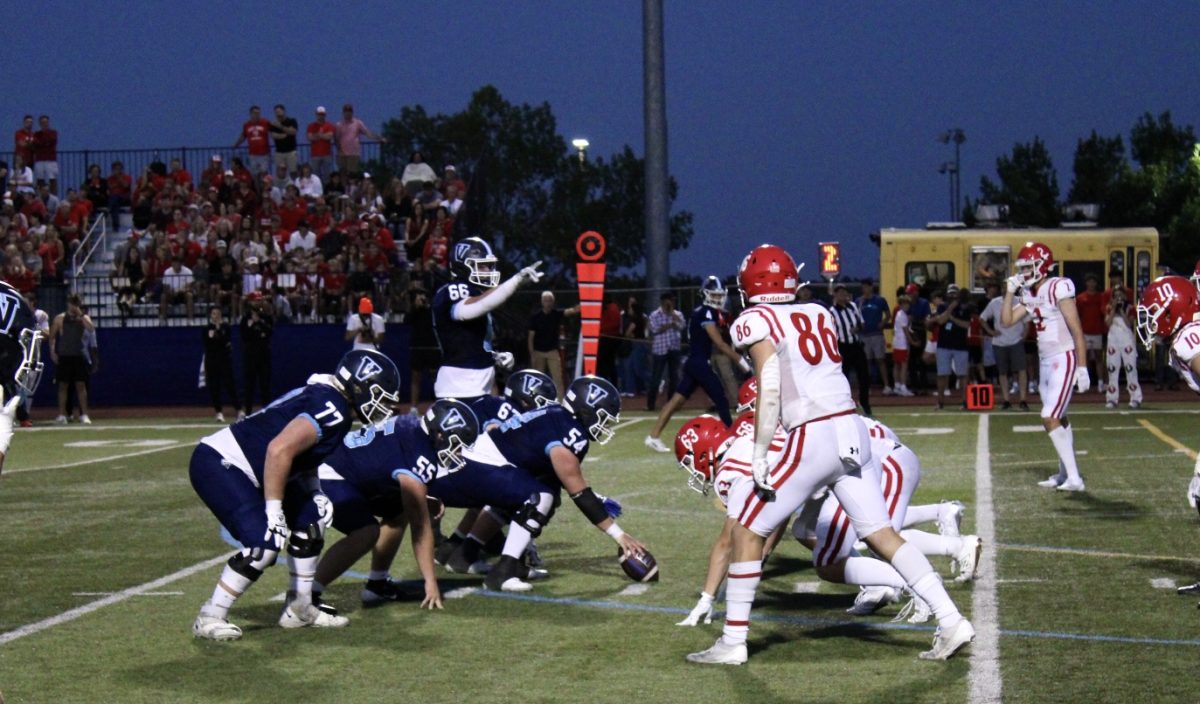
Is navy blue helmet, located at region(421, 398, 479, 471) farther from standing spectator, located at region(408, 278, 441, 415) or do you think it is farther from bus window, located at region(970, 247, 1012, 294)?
bus window, located at region(970, 247, 1012, 294)

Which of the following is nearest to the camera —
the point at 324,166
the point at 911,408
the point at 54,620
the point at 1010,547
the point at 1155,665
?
the point at 1155,665

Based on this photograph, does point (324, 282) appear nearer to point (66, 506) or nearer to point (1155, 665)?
point (66, 506)

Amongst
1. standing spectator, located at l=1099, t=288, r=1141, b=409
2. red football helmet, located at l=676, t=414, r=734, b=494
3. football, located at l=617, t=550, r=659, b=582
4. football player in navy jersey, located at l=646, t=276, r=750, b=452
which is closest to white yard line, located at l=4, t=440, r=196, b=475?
football player in navy jersey, located at l=646, t=276, r=750, b=452

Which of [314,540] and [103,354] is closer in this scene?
[314,540]

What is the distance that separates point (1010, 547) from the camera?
949 centimetres

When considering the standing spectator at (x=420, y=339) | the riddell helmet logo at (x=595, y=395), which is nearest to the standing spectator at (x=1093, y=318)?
the standing spectator at (x=420, y=339)

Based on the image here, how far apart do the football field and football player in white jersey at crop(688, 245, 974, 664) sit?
24 cm

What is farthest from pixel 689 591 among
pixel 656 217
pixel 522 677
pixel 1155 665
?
pixel 656 217

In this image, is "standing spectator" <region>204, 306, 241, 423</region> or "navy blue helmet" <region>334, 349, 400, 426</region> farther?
"standing spectator" <region>204, 306, 241, 423</region>

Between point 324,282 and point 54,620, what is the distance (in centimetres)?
1917

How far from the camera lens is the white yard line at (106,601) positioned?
295 inches

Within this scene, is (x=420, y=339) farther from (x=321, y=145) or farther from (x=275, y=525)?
(x=275, y=525)

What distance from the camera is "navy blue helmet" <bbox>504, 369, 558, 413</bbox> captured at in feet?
29.4

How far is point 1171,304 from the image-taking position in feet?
25.5
